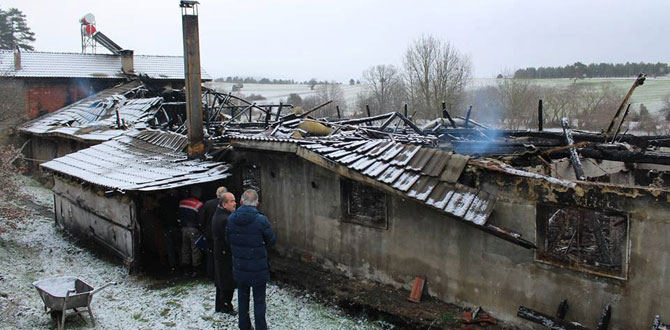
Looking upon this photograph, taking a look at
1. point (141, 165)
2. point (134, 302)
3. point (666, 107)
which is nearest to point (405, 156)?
point (134, 302)

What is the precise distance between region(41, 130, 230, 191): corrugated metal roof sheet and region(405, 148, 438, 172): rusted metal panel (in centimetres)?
429

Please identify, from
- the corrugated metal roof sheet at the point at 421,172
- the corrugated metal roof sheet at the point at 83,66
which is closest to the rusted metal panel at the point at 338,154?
the corrugated metal roof sheet at the point at 421,172

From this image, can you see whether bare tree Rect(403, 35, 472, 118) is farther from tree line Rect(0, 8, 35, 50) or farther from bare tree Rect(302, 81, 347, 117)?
tree line Rect(0, 8, 35, 50)

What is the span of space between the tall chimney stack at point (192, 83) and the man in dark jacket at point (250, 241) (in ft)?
19.0

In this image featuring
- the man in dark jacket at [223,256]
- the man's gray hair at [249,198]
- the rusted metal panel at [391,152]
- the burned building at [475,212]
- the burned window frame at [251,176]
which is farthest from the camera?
the burned window frame at [251,176]

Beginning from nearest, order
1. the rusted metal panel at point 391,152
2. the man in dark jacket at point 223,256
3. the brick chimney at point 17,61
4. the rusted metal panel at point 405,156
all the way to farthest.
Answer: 1. the man in dark jacket at point 223,256
2. the rusted metal panel at point 405,156
3. the rusted metal panel at point 391,152
4. the brick chimney at point 17,61

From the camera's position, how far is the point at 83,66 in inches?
1144

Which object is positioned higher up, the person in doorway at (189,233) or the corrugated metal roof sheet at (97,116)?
the corrugated metal roof sheet at (97,116)

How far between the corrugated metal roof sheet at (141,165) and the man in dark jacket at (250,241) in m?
3.44

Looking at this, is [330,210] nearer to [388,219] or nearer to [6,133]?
[388,219]

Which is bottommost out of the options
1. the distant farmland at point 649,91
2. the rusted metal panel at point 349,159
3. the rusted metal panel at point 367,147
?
the rusted metal panel at point 349,159

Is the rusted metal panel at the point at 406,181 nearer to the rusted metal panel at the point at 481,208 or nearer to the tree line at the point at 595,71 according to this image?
the rusted metal panel at the point at 481,208

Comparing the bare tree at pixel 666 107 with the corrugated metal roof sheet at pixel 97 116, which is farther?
the bare tree at pixel 666 107

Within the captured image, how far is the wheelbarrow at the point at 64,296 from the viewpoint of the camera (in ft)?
23.3
